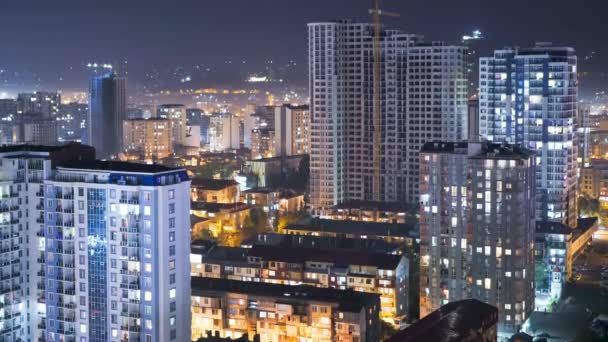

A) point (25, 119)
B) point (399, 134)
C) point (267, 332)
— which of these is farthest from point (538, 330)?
point (25, 119)

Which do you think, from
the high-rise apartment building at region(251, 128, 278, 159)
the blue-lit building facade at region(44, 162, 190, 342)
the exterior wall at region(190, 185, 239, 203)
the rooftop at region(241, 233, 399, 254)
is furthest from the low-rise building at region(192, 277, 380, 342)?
the high-rise apartment building at region(251, 128, 278, 159)

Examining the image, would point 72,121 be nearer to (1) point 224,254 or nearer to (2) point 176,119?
(2) point 176,119

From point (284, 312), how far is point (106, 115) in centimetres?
3242

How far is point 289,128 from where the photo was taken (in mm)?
39906

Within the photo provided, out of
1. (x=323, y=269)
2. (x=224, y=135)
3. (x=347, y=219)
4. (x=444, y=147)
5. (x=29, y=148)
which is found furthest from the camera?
(x=224, y=135)

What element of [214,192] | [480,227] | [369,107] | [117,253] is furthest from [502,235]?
[214,192]

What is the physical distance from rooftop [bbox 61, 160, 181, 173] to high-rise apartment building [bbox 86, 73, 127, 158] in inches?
1194

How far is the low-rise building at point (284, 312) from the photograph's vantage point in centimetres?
1534

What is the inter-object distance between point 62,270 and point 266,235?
8993mm

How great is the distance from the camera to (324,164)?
1144 inches

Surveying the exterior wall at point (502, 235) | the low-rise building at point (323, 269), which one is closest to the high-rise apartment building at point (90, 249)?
the exterior wall at point (502, 235)

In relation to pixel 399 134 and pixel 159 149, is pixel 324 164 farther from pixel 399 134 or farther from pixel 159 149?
pixel 159 149

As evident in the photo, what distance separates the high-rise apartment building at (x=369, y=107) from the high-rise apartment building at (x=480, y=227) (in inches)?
456

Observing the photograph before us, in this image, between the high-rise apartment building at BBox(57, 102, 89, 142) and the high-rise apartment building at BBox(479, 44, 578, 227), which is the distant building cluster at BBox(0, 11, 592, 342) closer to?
the high-rise apartment building at BBox(479, 44, 578, 227)
